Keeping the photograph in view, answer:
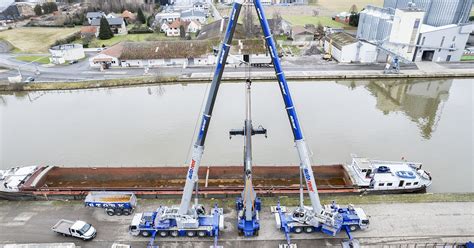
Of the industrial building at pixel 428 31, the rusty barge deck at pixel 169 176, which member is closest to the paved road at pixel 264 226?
the rusty barge deck at pixel 169 176

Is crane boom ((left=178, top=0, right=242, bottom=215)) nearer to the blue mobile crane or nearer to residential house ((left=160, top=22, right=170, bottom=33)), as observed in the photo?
the blue mobile crane

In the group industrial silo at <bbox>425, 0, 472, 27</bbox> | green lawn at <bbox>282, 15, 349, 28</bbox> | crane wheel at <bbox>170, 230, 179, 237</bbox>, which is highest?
industrial silo at <bbox>425, 0, 472, 27</bbox>

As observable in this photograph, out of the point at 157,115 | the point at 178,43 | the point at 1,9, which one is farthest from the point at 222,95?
the point at 1,9

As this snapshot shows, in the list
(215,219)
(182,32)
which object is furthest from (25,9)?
(215,219)

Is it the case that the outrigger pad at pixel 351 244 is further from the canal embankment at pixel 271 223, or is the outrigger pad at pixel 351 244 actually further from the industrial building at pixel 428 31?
the industrial building at pixel 428 31

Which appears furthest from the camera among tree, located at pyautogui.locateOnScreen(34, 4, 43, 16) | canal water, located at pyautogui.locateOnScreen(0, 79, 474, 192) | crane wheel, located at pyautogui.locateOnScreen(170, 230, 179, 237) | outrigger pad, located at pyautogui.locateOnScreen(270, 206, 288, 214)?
tree, located at pyautogui.locateOnScreen(34, 4, 43, 16)

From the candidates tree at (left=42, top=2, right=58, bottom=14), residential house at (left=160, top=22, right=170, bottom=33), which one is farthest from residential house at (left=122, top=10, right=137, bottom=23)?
tree at (left=42, top=2, right=58, bottom=14)

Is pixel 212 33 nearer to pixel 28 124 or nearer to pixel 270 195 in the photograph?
pixel 28 124
